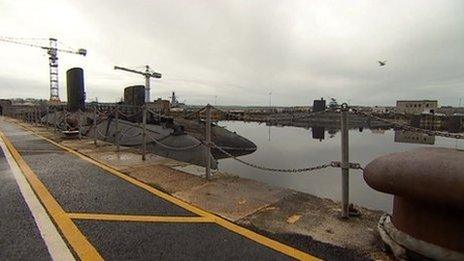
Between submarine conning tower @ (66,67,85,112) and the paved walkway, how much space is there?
19.0m

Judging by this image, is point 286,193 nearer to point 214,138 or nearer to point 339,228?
point 339,228

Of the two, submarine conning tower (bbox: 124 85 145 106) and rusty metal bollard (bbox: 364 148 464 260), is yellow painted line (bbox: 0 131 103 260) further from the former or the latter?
submarine conning tower (bbox: 124 85 145 106)

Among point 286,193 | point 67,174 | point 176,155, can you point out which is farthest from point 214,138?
point 286,193

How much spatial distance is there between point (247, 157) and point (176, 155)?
1416 centimetres

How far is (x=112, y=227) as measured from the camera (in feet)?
14.1

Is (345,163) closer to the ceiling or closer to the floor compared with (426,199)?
closer to the ceiling

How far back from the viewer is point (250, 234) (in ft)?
13.5

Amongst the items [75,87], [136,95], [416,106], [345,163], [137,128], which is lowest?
[137,128]

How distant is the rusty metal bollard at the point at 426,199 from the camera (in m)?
2.93

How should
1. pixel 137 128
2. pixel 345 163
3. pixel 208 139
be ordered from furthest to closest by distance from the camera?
pixel 137 128, pixel 208 139, pixel 345 163

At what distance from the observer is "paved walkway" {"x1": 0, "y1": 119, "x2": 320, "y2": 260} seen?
357cm

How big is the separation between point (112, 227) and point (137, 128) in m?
15.2

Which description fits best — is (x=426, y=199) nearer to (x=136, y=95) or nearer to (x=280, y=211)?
(x=280, y=211)

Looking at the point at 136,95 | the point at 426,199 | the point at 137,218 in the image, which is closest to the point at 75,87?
the point at 136,95
